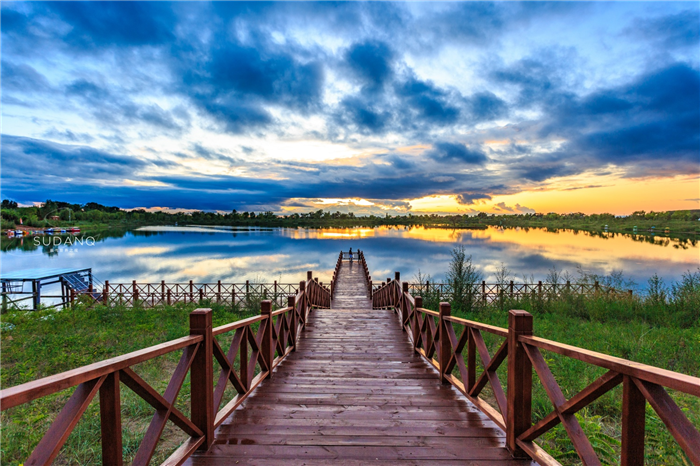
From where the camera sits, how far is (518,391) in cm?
262

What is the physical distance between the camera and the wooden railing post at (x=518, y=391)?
2.60m

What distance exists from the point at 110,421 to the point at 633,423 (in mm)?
3397

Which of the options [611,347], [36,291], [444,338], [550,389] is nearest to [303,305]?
[444,338]

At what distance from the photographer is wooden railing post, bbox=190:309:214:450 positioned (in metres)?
2.70

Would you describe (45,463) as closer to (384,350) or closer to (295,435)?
(295,435)

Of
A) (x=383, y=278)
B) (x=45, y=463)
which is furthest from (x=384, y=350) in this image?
(x=383, y=278)

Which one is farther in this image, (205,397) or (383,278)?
(383,278)

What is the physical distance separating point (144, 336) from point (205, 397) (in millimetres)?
8885

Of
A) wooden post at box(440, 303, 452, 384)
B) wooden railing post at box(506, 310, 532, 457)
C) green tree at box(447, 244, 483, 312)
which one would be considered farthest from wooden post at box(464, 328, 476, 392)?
green tree at box(447, 244, 483, 312)

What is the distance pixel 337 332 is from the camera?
721cm

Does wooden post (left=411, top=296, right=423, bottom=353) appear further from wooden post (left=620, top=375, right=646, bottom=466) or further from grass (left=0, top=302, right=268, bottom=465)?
wooden post (left=620, top=375, right=646, bottom=466)

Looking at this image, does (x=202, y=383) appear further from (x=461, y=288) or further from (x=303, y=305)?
(x=461, y=288)

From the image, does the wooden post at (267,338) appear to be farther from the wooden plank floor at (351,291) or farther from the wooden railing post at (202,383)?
the wooden plank floor at (351,291)

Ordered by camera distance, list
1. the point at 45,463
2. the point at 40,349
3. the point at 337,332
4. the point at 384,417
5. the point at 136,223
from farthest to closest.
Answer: the point at 136,223 < the point at 40,349 < the point at 337,332 < the point at 384,417 < the point at 45,463
